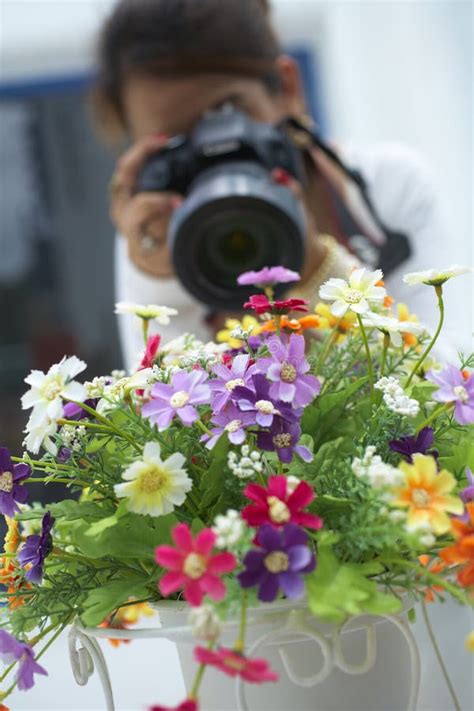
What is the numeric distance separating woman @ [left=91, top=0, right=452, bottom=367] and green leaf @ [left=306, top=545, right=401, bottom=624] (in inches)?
21.6

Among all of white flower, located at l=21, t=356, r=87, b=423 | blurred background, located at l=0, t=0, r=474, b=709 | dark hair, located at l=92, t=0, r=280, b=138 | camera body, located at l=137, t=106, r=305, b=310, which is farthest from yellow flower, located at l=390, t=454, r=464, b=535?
blurred background, located at l=0, t=0, r=474, b=709

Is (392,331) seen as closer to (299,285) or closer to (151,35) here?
(299,285)

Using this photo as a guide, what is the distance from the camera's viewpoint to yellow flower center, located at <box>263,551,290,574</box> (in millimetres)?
248

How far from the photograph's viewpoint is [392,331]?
31 cm

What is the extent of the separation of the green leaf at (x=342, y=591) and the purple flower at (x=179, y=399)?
64 mm

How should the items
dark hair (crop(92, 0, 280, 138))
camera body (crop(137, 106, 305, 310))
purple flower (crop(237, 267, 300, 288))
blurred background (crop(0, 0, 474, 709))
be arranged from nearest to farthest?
purple flower (crop(237, 267, 300, 288)), camera body (crop(137, 106, 305, 310)), dark hair (crop(92, 0, 280, 138)), blurred background (crop(0, 0, 474, 709))

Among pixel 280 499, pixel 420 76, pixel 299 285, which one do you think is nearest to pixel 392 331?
pixel 280 499

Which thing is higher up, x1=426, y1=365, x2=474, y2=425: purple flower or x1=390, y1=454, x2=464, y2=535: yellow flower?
x1=426, y1=365, x2=474, y2=425: purple flower

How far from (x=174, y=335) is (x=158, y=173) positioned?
17 centimetres

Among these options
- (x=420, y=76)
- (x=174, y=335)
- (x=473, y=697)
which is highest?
(x=420, y=76)

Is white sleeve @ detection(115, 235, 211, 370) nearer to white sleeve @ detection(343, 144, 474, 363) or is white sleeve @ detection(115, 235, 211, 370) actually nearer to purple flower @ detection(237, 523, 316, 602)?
white sleeve @ detection(343, 144, 474, 363)

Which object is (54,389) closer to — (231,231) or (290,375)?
(290,375)

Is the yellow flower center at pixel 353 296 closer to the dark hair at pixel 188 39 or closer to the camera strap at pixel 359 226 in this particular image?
the camera strap at pixel 359 226

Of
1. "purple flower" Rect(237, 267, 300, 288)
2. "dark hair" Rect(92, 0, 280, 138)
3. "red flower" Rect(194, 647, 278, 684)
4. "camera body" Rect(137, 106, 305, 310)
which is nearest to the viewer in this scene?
"red flower" Rect(194, 647, 278, 684)
